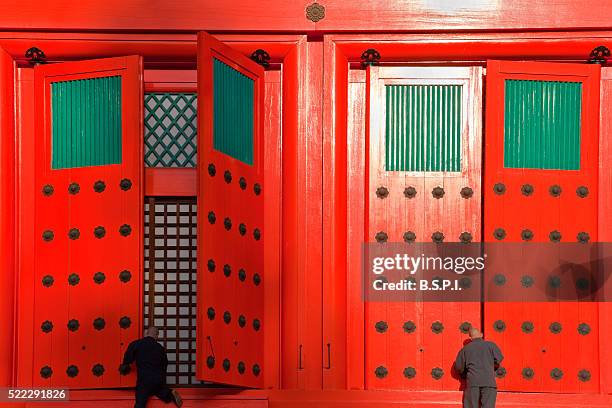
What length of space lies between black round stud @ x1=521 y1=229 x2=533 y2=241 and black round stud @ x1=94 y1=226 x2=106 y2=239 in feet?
12.9

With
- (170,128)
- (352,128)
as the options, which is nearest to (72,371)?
(170,128)

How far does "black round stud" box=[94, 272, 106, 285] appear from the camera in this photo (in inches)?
478

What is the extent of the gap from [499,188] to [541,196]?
0.41 m

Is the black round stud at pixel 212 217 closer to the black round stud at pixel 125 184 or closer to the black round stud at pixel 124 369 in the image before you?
the black round stud at pixel 125 184

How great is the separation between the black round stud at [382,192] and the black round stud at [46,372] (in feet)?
11.4

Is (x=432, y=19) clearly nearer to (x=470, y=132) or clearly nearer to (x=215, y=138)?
(x=470, y=132)

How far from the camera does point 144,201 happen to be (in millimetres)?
12461

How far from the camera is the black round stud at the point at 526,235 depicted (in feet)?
40.0

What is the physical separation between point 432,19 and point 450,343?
3.07 meters

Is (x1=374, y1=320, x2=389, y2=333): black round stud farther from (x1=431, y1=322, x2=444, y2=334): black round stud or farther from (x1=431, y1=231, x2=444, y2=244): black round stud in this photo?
(x1=431, y1=231, x2=444, y2=244): black round stud

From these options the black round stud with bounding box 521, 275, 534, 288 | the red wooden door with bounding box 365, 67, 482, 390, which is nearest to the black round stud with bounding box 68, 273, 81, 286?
the red wooden door with bounding box 365, 67, 482, 390

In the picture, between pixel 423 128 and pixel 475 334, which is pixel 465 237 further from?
pixel 423 128

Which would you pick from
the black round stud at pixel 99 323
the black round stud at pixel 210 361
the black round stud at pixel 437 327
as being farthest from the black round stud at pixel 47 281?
the black round stud at pixel 437 327

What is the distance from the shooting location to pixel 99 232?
39.9ft
